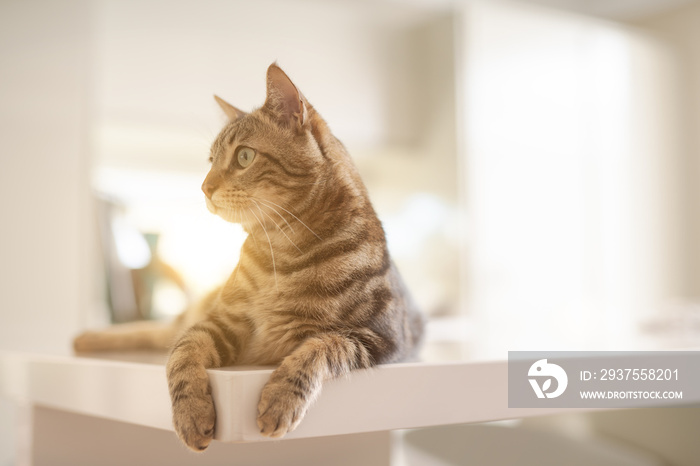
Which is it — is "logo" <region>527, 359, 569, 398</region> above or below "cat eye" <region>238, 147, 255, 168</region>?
below

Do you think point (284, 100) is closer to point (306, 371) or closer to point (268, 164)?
point (268, 164)

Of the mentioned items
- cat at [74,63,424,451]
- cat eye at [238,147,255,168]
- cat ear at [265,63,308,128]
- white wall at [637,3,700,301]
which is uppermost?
white wall at [637,3,700,301]

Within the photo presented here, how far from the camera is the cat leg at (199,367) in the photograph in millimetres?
526

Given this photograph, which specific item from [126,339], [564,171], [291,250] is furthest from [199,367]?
[564,171]

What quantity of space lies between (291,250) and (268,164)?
100mm

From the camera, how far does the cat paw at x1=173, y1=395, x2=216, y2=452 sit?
52 cm

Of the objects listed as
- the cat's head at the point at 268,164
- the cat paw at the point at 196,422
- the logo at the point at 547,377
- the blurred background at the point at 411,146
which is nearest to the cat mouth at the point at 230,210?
the cat's head at the point at 268,164

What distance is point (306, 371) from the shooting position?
1.85ft

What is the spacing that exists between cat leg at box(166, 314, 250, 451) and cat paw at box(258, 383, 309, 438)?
0.05 m

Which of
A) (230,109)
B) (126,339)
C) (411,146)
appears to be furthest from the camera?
(411,146)

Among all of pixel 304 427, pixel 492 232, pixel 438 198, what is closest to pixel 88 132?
pixel 438 198

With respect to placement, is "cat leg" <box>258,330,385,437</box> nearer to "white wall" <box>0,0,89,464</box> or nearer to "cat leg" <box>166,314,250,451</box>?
"cat leg" <box>166,314,250,451</box>

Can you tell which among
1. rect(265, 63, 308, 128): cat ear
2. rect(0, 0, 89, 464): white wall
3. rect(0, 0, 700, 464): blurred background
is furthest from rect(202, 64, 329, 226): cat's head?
rect(0, 0, 89, 464): white wall

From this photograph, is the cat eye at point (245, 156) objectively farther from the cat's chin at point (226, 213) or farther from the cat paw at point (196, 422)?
the cat paw at point (196, 422)
